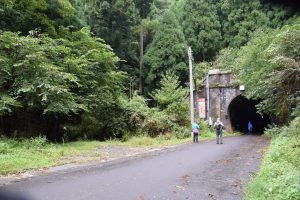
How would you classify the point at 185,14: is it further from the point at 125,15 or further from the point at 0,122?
the point at 0,122

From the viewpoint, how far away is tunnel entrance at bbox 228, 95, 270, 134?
125 feet

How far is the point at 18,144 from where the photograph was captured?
16031 mm

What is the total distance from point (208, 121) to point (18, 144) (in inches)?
827

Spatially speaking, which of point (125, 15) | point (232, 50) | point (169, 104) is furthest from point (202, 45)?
point (169, 104)

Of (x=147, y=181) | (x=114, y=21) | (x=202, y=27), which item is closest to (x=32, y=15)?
(x=114, y=21)

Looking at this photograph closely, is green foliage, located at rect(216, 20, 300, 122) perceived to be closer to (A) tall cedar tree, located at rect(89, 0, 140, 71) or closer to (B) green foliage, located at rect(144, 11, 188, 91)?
(B) green foliage, located at rect(144, 11, 188, 91)

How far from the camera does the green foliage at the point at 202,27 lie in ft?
137

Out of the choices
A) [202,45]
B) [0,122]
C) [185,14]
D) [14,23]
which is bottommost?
[0,122]

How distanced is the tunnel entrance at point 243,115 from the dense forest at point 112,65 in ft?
13.1

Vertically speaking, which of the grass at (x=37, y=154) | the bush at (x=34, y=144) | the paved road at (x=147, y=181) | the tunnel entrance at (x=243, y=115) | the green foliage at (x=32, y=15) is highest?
the green foliage at (x=32, y=15)

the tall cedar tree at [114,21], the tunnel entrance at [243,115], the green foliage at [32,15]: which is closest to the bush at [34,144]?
the green foliage at [32,15]

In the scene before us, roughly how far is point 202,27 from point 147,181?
112 ft

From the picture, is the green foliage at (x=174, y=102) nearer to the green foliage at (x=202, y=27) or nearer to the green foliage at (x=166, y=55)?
the green foliage at (x=166, y=55)

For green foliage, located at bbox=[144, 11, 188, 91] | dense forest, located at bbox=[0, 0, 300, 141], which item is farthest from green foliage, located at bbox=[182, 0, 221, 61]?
green foliage, located at bbox=[144, 11, 188, 91]
